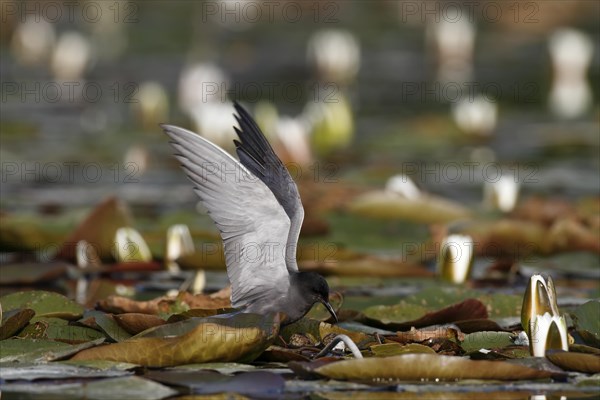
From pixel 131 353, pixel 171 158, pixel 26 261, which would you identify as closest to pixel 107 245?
pixel 26 261

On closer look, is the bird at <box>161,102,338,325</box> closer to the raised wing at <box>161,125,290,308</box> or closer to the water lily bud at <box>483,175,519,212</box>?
the raised wing at <box>161,125,290,308</box>

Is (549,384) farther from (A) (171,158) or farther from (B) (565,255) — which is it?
(A) (171,158)

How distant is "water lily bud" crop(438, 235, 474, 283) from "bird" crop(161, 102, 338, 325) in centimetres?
156

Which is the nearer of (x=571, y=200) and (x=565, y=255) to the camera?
(x=565, y=255)

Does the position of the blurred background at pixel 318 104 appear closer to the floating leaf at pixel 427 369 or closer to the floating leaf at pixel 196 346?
the floating leaf at pixel 196 346

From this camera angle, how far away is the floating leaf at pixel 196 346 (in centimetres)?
404

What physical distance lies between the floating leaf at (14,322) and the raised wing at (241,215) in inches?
30.4

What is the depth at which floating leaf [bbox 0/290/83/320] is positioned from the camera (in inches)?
195

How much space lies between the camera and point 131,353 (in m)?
4.05

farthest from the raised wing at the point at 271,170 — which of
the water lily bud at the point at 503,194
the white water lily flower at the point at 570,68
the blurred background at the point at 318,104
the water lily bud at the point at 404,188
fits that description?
the white water lily flower at the point at 570,68

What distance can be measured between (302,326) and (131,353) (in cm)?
88

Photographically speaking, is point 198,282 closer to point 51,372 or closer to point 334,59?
point 51,372

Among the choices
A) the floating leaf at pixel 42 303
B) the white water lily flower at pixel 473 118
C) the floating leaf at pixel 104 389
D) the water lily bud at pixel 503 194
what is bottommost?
the floating leaf at pixel 104 389

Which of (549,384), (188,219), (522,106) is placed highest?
(522,106)
